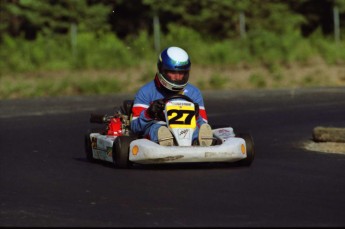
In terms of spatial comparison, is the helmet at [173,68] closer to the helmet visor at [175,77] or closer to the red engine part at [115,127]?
the helmet visor at [175,77]

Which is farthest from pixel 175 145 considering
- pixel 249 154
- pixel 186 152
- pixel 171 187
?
pixel 171 187

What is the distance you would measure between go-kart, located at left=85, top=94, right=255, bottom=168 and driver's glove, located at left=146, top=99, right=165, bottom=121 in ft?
0.24

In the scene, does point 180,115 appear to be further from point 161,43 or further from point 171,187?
point 161,43

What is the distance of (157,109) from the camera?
13.0 metres

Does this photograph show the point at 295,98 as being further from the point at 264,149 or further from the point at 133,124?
the point at 133,124

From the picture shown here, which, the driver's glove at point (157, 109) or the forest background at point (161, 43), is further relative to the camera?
the forest background at point (161, 43)

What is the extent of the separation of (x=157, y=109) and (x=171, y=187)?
222 cm

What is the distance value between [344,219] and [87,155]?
581 cm

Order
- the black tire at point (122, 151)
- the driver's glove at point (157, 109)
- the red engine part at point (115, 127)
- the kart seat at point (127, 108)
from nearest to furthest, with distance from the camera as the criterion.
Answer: the black tire at point (122, 151)
the driver's glove at point (157, 109)
the red engine part at point (115, 127)
the kart seat at point (127, 108)

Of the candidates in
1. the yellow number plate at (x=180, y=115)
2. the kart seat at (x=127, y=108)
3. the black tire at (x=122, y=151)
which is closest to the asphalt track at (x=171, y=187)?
the black tire at (x=122, y=151)

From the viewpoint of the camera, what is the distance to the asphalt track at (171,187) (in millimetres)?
8984

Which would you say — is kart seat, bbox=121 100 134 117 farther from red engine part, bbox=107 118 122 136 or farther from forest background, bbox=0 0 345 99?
forest background, bbox=0 0 345 99

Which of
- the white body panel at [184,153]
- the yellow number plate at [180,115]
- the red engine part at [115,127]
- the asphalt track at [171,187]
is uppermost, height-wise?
the yellow number plate at [180,115]

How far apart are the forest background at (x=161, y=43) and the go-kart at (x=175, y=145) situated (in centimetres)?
1501
